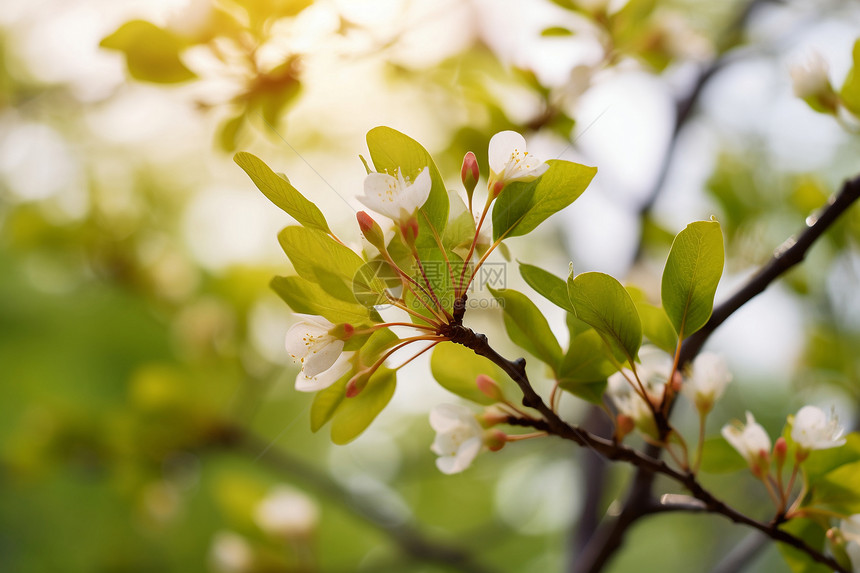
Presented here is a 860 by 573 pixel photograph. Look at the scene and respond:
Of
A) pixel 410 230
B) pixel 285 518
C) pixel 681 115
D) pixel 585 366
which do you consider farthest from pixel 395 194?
pixel 681 115

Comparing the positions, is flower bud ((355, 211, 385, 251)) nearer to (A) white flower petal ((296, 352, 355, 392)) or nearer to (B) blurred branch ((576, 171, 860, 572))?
(A) white flower petal ((296, 352, 355, 392))

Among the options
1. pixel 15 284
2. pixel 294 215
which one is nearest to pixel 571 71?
pixel 294 215

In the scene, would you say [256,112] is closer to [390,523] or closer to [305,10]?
[305,10]

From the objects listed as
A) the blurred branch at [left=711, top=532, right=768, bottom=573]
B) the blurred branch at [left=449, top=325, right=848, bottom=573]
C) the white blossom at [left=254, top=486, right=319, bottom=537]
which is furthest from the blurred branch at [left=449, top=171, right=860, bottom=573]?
the white blossom at [left=254, top=486, right=319, bottom=537]

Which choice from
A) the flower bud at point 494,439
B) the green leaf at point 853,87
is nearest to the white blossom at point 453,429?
the flower bud at point 494,439

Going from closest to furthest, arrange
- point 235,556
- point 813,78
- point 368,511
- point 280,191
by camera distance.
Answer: point 280,191
point 813,78
point 235,556
point 368,511

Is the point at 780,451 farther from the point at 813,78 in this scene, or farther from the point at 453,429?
the point at 813,78

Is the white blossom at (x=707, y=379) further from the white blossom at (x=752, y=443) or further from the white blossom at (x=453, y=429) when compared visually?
the white blossom at (x=453, y=429)

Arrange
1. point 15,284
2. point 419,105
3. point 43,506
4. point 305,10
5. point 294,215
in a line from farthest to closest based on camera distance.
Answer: point 15,284 < point 43,506 < point 419,105 < point 305,10 < point 294,215
